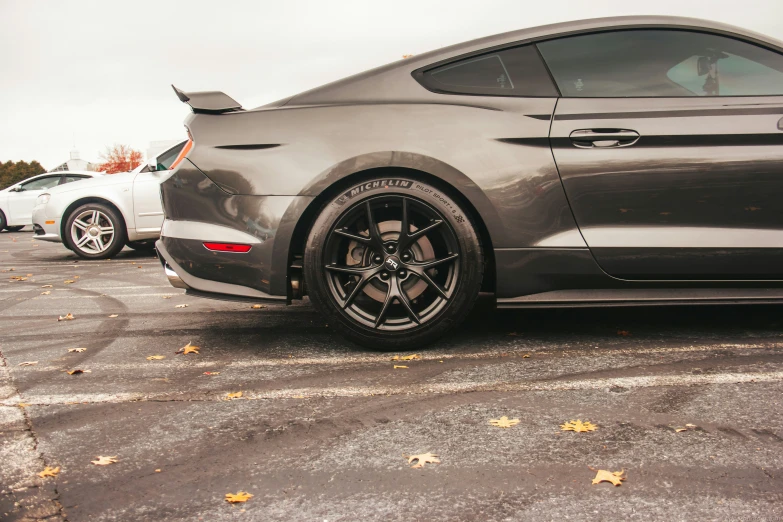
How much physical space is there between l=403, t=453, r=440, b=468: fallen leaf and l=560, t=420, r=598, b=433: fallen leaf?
52 centimetres

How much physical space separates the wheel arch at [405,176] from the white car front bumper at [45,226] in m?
7.54

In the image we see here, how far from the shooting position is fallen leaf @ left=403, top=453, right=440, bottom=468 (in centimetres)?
236

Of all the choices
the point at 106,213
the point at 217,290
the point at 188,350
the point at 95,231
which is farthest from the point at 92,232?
the point at 217,290

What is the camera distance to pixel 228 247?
3.69m

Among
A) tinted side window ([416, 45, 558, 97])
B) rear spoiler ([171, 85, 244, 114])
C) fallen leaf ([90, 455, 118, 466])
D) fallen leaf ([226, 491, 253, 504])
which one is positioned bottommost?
fallen leaf ([226, 491, 253, 504])

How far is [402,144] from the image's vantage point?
141 inches

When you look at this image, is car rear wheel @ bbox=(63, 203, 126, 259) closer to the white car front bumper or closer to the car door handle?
the white car front bumper

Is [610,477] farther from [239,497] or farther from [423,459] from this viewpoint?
[239,497]

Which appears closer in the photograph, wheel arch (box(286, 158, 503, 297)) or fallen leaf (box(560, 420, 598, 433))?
fallen leaf (box(560, 420, 598, 433))

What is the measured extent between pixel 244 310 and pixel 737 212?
3.28m

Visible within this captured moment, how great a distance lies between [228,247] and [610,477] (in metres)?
2.19

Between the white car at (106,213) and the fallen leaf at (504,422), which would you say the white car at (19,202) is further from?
the fallen leaf at (504,422)

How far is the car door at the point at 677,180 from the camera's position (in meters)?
3.52

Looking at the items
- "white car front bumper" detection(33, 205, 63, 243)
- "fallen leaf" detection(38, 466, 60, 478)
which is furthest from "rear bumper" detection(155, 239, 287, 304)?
"white car front bumper" detection(33, 205, 63, 243)
